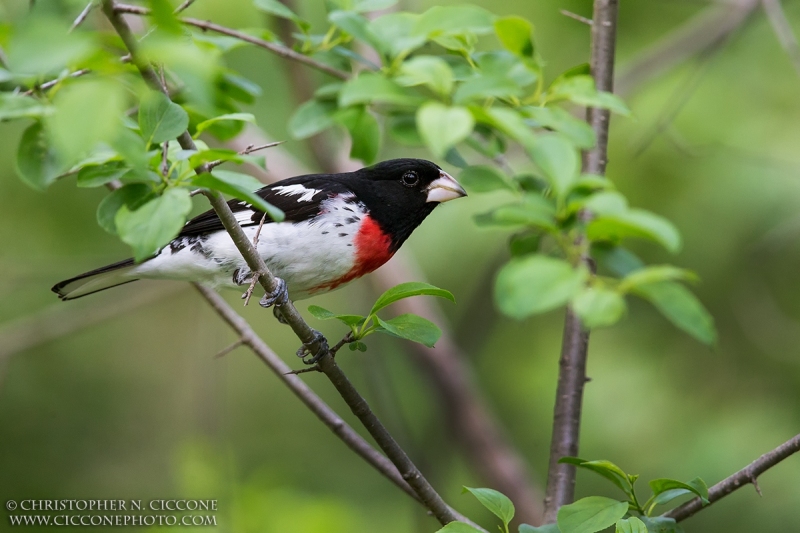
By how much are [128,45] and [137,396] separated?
623 centimetres

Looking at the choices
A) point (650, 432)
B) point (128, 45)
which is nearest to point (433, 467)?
point (650, 432)

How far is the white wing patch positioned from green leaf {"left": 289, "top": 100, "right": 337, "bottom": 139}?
0.79 meters

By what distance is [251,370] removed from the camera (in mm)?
7195

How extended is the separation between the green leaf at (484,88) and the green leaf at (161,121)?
23.3 inches

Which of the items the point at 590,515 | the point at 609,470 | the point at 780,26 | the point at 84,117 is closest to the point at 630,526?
the point at 590,515

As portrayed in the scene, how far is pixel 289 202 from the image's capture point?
3424 mm

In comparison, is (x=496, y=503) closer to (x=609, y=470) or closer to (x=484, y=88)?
(x=609, y=470)

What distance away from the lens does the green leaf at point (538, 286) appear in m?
1.30

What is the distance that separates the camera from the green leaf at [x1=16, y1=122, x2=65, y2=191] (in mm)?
1678

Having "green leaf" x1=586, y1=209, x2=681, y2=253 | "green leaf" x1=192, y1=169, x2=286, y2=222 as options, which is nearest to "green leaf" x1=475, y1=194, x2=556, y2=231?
"green leaf" x1=586, y1=209, x2=681, y2=253

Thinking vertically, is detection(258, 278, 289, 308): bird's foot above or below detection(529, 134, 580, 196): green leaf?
below

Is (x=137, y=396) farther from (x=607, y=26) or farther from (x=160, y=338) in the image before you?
(x=607, y=26)

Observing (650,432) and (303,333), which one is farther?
(650,432)

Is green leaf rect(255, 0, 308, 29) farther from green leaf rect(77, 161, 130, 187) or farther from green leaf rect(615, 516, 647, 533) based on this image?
green leaf rect(615, 516, 647, 533)
